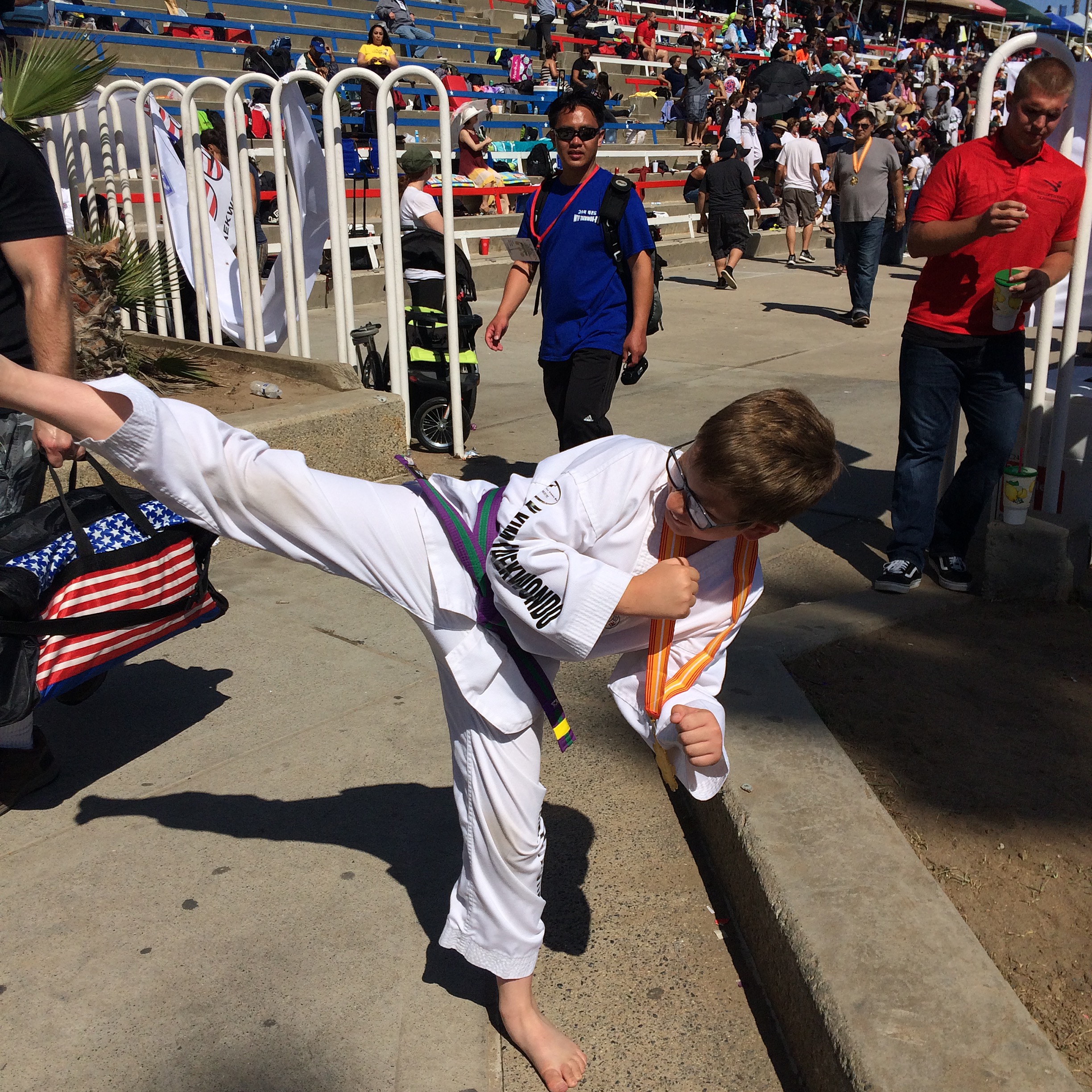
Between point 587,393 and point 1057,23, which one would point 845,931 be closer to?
point 587,393

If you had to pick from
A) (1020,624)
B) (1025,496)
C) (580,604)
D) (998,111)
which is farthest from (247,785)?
(998,111)

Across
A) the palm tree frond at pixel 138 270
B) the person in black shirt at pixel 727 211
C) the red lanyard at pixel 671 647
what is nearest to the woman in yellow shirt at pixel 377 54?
the person in black shirt at pixel 727 211

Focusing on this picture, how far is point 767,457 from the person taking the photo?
6.23 ft

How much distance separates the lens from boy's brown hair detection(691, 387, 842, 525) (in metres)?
1.90

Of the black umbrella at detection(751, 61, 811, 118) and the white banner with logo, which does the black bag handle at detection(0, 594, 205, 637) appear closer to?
the white banner with logo

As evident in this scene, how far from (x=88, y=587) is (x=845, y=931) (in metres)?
2.00

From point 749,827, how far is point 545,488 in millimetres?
1102

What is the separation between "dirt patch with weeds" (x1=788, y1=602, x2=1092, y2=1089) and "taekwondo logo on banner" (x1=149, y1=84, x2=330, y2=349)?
425 centimetres

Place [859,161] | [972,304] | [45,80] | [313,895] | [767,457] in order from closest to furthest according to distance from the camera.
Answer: [767,457]
[313,895]
[972,304]
[45,80]
[859,161]

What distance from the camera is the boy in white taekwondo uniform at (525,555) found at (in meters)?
1.93

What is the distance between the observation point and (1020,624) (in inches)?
165

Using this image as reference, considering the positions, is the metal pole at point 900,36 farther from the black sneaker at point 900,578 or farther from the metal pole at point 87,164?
the black sneaker at point 900,578

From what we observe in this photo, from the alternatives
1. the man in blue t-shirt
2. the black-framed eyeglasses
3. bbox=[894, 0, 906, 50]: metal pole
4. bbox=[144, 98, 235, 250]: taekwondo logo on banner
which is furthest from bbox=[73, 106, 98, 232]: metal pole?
bbox=[894, 0, 906, 50]: metal pole

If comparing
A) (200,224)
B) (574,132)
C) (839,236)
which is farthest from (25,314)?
(839,236)
